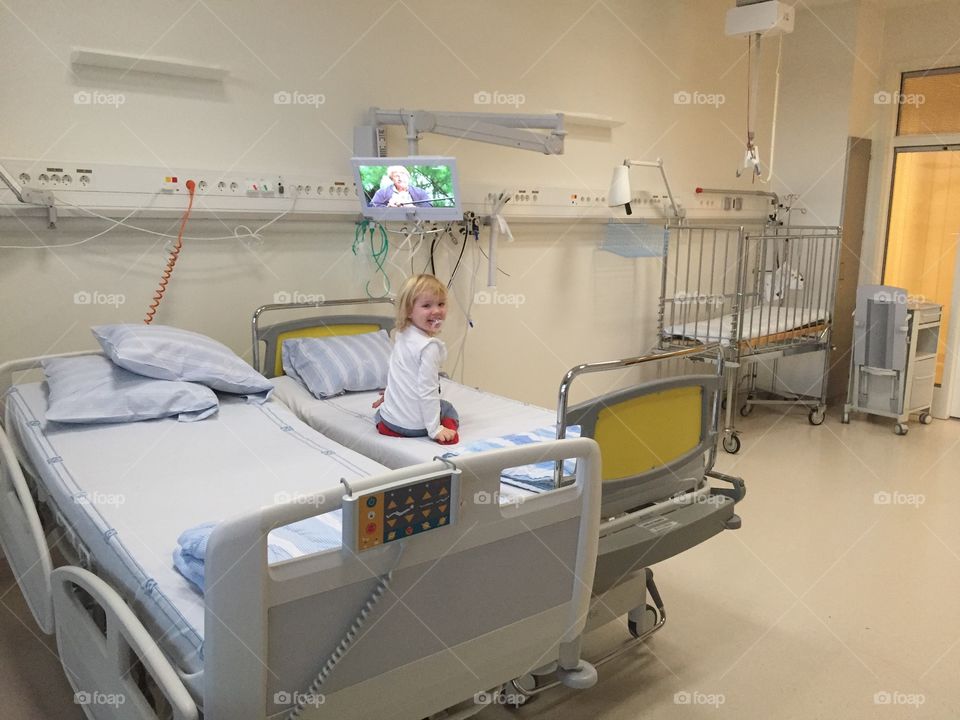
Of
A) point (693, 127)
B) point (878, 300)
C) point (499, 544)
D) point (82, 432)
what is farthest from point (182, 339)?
point (878, 300)

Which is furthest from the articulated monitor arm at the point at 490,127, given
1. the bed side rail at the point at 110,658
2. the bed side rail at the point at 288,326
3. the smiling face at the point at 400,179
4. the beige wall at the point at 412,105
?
the bed side rail at the point at 110,658

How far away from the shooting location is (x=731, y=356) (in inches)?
186

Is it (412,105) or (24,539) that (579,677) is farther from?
(412,105)

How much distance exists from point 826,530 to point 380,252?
104 inches

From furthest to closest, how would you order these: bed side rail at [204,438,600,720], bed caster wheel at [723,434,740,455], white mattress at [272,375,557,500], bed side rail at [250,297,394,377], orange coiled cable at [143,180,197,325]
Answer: bed caster wheel at [723,434,740,455], bed side rail at [250,297,394,377], orange coiled cable at [143,180,197,325], white mattress at [272,375,557,500], bed side rail at [204,438,600,720]

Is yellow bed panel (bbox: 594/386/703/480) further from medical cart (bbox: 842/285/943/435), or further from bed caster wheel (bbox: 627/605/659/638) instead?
medical cart (bbox: 842/285/943/435)

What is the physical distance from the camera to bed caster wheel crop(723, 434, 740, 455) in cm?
493

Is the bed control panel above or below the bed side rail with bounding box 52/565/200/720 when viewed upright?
above

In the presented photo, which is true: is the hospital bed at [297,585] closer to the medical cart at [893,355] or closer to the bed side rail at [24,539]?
the bed side rail at [24,539]

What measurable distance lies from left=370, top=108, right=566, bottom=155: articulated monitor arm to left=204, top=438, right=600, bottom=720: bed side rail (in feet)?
6.43

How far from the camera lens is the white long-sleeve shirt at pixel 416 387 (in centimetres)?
279

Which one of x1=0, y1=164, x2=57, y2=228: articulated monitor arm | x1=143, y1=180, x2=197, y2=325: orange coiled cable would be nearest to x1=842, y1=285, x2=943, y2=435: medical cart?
x1=143, y1=180, x2=197, y2=325: orange coiled cable

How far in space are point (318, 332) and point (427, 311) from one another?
1038 millimetres

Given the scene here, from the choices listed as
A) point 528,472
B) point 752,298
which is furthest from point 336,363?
point 752,298
